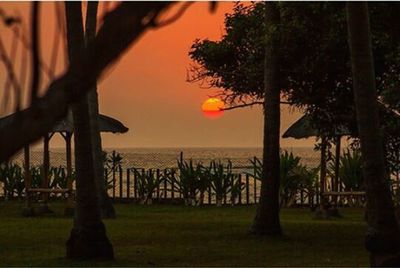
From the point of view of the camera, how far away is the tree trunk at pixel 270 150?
12.9 m

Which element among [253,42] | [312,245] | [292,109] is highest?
[253,42]

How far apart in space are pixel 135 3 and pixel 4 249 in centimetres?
989

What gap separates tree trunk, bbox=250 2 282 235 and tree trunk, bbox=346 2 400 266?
425cm

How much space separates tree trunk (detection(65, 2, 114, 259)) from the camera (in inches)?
395

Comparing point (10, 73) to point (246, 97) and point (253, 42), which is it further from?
point (246, 97)

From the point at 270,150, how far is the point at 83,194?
4.04m

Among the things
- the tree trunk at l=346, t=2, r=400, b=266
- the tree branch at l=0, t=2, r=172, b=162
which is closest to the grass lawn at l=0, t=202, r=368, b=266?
the tree trunk at l=346, t=2, r=400, b=266

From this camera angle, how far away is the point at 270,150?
13461 mm

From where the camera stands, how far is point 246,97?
660 inches

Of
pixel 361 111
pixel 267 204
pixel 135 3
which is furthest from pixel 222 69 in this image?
pixel 135 3

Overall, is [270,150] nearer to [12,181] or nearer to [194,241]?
[194,241]

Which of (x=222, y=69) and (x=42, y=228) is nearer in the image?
(x=42, y=228)

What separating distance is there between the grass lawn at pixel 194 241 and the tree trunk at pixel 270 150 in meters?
0.38

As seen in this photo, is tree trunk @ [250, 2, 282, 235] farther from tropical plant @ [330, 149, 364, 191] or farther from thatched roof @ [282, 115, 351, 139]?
tropical plant @ [330, 149, 364, 191]
